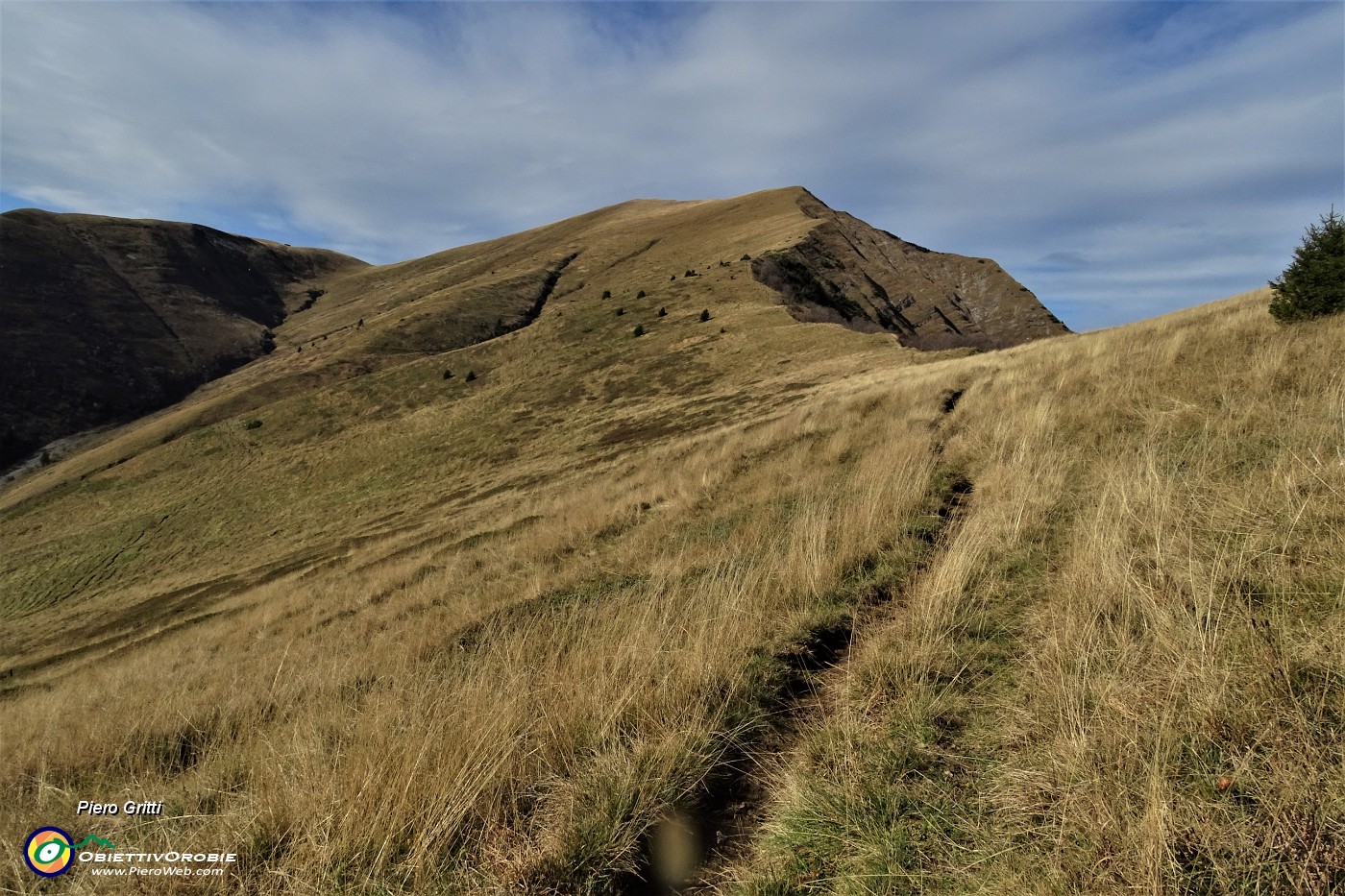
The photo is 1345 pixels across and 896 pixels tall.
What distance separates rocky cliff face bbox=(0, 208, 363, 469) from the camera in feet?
240

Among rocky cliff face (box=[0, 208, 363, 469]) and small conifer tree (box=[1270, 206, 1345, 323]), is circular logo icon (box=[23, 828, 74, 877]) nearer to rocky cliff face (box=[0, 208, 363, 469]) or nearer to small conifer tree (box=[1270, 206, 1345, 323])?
small conifer tree (box=[1270, 206, 1345, 323])

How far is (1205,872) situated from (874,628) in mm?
2477

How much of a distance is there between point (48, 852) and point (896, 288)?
2921 inches

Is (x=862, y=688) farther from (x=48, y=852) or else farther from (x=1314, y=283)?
(x=1314, y=283)

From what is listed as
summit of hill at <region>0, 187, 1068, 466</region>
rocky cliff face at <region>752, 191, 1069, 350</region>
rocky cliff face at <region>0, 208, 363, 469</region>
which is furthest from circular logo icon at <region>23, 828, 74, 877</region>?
rocky cliff face at <region>0, 208, 363, 469</region>

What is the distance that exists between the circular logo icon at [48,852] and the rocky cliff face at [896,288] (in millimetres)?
41784

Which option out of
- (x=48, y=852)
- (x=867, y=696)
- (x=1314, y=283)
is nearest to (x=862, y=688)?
(x=867, y=696)

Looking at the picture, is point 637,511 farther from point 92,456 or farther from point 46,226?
point 46,226

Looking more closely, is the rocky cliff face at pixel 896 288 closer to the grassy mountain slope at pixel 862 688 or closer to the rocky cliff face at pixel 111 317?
the grassy mountain slope at pixel 862 688

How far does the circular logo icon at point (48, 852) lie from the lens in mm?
3076

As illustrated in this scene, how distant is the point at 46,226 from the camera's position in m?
103

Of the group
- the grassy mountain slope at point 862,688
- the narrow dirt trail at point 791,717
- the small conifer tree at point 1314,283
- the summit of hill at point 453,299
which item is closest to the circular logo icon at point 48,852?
the grassy mountain slope at point 862,688

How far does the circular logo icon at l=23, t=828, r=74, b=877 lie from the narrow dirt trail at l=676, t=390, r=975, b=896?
3237mm

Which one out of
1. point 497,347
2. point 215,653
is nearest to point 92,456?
point 497,347
